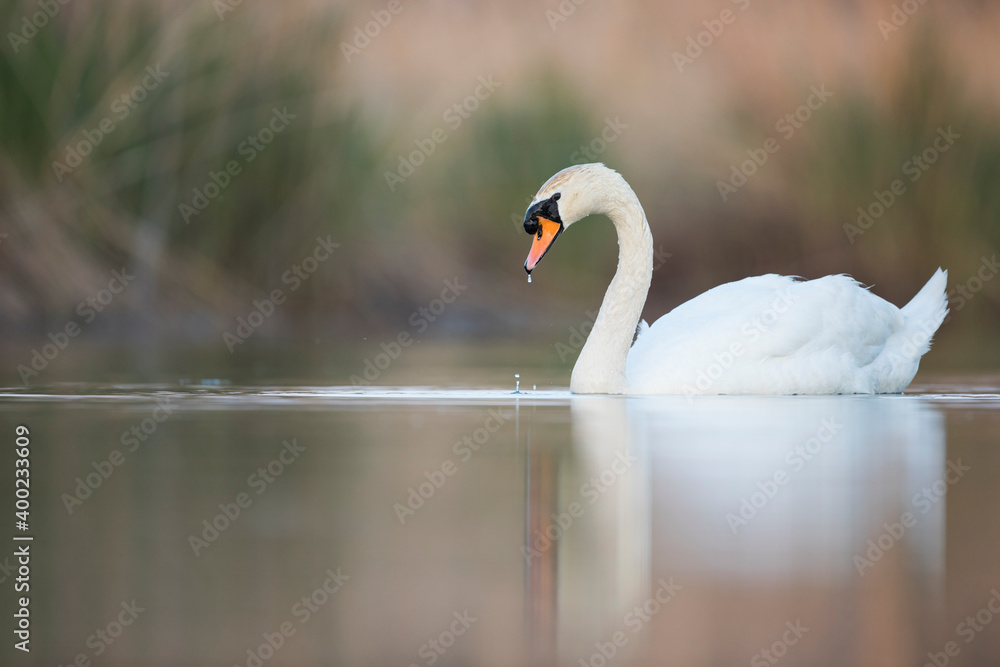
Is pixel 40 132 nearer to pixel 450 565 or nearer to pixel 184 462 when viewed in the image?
pixel 184 462

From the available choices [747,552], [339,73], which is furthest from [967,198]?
[747,552]

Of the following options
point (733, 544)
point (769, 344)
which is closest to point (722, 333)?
point (769, 344)

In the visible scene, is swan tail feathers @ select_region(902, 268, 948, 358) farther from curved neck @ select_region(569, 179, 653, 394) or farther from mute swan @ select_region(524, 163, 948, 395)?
curved neck @ select_region(569, 179, 653, 394)

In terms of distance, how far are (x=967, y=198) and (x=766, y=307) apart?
646 cm

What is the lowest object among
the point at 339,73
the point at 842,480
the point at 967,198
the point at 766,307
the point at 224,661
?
the point at 224,661

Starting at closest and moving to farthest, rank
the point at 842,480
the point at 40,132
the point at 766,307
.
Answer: the point at 842,480
the point at 766,307
the point at 40,132

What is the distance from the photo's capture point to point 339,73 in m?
12.4

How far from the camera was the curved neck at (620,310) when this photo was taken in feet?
21.9

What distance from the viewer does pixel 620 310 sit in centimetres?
704

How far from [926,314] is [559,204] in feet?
8.02

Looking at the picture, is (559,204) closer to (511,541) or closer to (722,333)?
(722,333)

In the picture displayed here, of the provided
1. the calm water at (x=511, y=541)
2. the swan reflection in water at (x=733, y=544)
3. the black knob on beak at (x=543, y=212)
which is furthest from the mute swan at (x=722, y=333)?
the swan reflection in water at (x=733, y=544)

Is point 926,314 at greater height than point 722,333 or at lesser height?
greater

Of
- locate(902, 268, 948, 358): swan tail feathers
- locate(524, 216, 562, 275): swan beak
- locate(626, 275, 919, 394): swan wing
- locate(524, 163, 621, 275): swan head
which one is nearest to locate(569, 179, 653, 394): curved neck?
locate(626, 275, 919, 394): swan wing
